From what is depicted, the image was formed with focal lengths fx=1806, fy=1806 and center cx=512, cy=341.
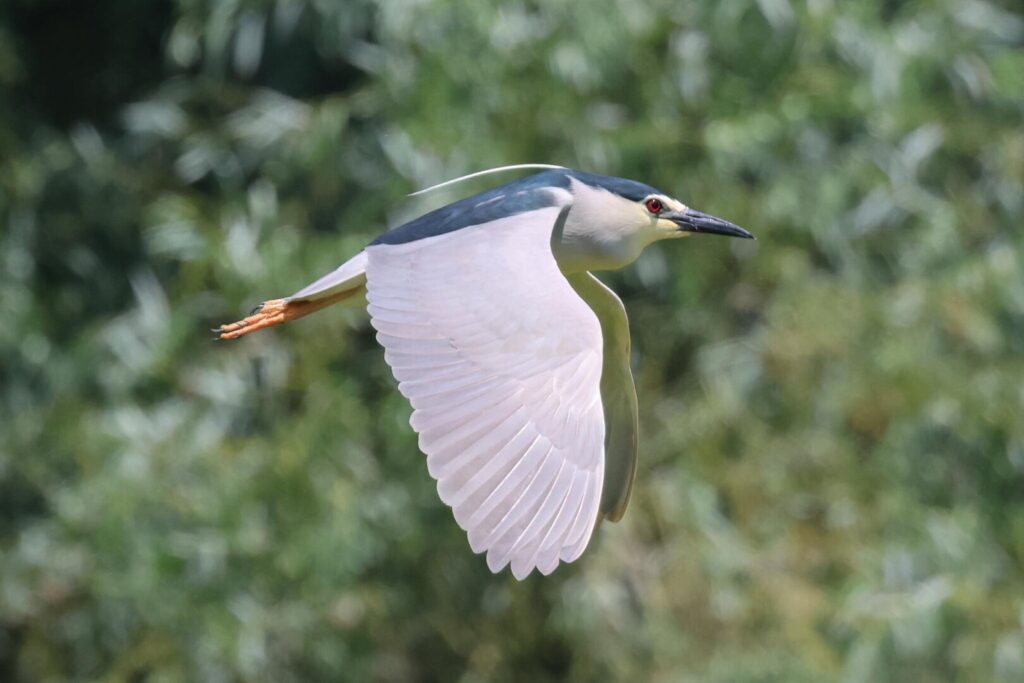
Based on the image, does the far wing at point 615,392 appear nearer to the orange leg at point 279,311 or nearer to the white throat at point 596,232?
the white throat at point 596,232

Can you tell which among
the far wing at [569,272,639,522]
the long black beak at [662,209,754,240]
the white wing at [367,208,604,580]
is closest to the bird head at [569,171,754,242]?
the long black beak at [662,209,754,240]

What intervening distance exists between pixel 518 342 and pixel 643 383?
2577 millimetres

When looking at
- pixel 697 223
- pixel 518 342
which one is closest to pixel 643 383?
pixel 697 223

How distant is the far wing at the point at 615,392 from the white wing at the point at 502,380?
0.82 feet

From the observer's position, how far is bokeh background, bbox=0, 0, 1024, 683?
4.73 metres

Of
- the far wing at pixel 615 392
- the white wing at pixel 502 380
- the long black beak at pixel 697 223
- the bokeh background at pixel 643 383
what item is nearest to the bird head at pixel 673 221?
A: the long black beak at pixel 697 223

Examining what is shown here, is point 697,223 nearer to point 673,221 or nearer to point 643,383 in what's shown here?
point 673,221

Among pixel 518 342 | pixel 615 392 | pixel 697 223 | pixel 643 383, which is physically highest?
pixel 518 342

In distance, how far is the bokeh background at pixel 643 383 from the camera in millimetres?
4734

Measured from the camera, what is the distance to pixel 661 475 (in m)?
4.84

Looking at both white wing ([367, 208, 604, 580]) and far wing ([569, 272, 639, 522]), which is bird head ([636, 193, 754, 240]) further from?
white wing ([367, 208, 604, 580])

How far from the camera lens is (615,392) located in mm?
3045

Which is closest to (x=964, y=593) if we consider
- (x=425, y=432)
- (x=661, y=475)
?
(x=661, y=475)

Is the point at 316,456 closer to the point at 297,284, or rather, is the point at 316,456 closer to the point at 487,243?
the point at 297,284
